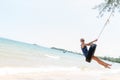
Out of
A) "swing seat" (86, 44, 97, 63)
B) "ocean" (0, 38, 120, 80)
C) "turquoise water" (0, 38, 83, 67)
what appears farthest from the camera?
"turquoise water" (0, 38, 83, 67)

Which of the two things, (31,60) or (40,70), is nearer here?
Answer: (40,70)

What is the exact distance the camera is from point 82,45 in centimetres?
1620

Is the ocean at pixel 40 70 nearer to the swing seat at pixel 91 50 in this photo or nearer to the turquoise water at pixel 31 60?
the turquoise water at pixel 31 60

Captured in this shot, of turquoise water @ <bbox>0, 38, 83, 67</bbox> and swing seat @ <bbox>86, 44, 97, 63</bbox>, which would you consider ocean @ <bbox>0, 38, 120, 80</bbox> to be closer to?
turquoise water @ <bbox>0, 38, 83, 67</bbox>

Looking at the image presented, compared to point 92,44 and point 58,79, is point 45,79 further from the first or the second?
point 92,44

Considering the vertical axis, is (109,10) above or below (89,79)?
above

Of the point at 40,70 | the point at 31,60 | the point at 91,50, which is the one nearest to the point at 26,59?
→ the point at 31,60

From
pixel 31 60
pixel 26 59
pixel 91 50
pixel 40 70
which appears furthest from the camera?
pixel 26 59

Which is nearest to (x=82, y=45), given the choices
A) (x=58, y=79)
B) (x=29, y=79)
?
(x=29, y=79)

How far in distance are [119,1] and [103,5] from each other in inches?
47.7

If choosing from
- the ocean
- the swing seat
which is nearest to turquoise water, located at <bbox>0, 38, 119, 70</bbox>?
the ocean

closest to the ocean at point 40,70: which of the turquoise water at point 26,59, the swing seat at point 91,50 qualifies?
the turquoise water at point 26,59

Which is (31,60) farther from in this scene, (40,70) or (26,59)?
(40,70)

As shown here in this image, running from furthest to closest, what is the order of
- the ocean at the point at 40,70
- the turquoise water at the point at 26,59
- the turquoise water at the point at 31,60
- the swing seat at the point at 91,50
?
the turquoise water at the point at 31,60, the turquoise water at the point at 26,59, the ocean at the point at 40,70, the swing seat at the point at 91,50
